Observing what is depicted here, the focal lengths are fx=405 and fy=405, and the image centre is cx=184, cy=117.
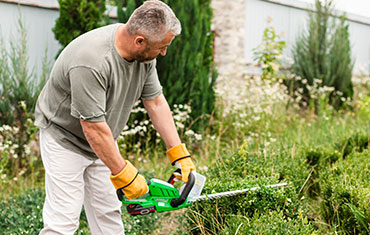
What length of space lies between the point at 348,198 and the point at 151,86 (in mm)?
1562

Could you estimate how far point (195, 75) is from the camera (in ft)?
19.2

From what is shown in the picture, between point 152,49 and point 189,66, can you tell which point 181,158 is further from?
point 189,66

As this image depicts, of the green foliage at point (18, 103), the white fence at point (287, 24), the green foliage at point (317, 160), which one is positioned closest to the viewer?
the green foliage at point (317, 160)

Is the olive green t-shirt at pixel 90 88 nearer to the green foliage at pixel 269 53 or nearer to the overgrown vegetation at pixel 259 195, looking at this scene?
the overgrown vegetation at pixel 259 195

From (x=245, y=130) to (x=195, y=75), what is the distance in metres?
1.22

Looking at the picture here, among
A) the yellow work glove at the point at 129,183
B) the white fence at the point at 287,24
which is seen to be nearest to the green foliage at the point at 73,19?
the yellow work glove at the point at 129,183

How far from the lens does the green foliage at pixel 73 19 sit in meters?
5.19

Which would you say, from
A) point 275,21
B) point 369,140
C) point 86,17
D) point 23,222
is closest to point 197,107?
point 86,17

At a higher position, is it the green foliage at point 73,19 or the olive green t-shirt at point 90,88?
the green foliage at point 73,19

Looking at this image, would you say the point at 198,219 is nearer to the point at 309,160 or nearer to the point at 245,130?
the point at 309,160

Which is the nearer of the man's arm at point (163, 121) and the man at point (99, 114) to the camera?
the man at point (99, 114)

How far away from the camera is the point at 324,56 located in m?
9.10

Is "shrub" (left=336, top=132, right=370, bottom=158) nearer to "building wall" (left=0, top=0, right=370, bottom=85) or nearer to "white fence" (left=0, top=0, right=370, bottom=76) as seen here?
"building wall" (left=0, top=0, right=370, bottom=85)

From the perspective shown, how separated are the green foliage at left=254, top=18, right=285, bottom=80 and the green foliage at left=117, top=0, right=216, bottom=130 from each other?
215 centimetres
